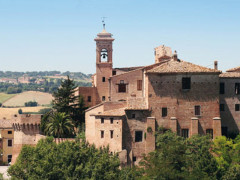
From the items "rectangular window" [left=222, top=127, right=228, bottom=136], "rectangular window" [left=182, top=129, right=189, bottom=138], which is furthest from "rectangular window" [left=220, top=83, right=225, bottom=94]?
"rectangular window" [left=182, top=129, right=189, bottom=138]

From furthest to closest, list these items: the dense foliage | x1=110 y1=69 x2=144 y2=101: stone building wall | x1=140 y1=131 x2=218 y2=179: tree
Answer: x1=110 y1=69 x2=144 y2=101: stone building wall → x1=140 y1=131 x2=218 y2=179: tree → the dense foliage

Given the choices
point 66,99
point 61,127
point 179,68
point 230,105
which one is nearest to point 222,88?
point 230,105

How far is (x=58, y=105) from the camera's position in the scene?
71312 mm

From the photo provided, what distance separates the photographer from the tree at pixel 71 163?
51.8 meters

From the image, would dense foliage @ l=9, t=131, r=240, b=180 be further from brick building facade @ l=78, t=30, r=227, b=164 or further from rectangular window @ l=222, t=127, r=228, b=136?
rectangular window @ l=222, t=127, r=228, b=136

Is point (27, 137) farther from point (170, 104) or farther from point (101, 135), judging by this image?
point (170, 104)

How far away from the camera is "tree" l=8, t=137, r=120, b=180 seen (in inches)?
2037

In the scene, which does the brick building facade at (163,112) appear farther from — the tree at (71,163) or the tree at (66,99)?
the tree at (66,99)

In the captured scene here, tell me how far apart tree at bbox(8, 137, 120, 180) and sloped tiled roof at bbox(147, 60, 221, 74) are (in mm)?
10063

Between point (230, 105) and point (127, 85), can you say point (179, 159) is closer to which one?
point (230, 105)

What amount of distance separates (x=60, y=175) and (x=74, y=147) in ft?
13.2

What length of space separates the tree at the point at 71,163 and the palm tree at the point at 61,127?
7251mm

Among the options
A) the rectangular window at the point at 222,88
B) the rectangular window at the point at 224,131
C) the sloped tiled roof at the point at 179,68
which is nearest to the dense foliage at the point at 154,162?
the rectangular window at the point at 224,131

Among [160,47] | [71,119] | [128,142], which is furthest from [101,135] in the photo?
[160,47]
